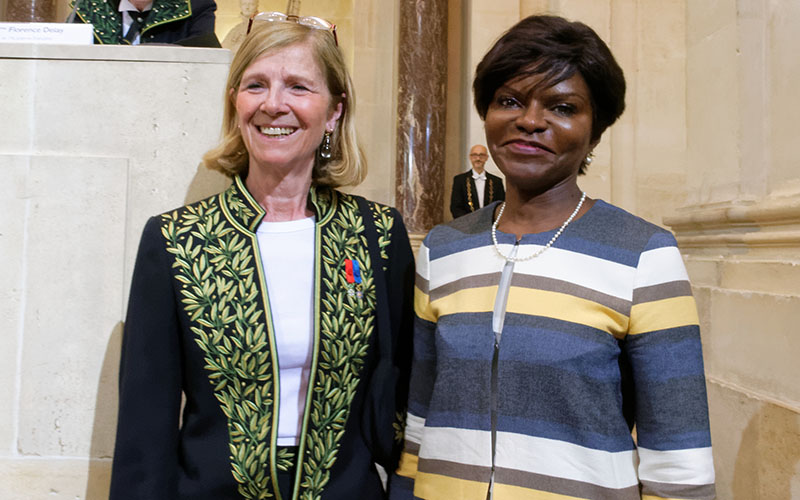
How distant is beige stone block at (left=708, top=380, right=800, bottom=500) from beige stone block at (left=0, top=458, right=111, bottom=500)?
2.56 meters

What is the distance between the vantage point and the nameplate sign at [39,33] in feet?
6.59

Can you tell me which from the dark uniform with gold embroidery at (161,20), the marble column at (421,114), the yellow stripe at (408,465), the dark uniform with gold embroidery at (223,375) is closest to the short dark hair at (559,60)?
the dark uniform with gold embroidery at (223,375)

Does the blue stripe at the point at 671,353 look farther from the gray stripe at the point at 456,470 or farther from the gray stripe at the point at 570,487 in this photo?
the gray stripe at the point at 456,470

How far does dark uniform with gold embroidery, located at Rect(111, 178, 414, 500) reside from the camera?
1560 mm

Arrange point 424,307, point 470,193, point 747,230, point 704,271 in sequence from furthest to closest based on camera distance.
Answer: point 470,193 < point 704,271 < point 747,230 < point 424,307

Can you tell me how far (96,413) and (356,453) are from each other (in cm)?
85

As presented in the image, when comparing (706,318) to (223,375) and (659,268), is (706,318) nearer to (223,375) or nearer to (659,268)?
(659,268)

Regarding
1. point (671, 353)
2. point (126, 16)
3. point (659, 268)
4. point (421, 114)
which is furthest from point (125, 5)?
point (421, 114)

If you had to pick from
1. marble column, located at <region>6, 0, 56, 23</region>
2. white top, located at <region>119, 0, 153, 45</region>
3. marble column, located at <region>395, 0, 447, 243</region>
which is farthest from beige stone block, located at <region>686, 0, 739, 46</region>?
marble column, located at <region>6, 0, 56, 23</region>

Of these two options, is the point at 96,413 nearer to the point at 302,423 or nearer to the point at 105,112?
the point at 302,423

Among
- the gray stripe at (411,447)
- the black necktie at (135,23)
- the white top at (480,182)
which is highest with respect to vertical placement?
the white top at (480,182)

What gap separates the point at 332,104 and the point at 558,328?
3.00 ft

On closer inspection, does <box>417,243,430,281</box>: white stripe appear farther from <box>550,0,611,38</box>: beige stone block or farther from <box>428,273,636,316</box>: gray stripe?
<box>550,0,611,38</box>: beige stone block

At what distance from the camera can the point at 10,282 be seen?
194cm
